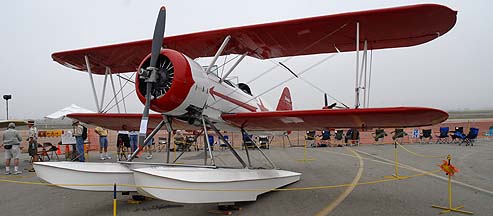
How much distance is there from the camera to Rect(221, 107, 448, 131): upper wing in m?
5.77

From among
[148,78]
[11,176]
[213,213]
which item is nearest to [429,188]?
[213,213]

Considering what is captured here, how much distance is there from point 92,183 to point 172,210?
4.42ft

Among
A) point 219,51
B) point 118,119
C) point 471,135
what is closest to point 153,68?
point 219,51

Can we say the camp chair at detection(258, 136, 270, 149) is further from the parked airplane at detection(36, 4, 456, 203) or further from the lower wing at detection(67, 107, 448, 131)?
the lower wing at detection(67, 107, 448, 131)

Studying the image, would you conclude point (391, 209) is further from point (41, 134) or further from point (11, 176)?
point (41, 134)

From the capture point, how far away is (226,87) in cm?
769

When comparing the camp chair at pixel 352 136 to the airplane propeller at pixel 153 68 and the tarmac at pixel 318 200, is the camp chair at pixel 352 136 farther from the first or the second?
the airplane propeller at pixel 153 68

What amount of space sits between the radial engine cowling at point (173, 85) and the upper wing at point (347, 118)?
58.2 inches

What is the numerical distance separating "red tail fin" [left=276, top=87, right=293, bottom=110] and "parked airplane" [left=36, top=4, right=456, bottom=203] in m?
3.18

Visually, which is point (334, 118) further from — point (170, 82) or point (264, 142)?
point (264, 142)

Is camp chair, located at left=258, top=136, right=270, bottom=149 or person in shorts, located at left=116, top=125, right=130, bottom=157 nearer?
person in shorts, located at left=116, top=125, right=130, bottom=157

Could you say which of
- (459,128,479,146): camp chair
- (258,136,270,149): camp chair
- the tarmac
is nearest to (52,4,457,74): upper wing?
the tarmac

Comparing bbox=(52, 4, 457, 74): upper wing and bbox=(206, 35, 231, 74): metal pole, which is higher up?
bbox=(52, 4, 457, 74): upper wing

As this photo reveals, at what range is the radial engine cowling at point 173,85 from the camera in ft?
19.0
